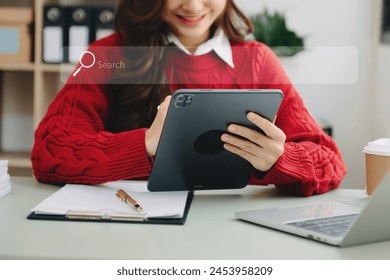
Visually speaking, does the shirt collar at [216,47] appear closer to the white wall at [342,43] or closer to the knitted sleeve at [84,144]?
the knitted sleeve at [84,144]

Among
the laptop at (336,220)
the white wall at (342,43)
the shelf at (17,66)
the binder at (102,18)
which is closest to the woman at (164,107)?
the laptop at (336,220)

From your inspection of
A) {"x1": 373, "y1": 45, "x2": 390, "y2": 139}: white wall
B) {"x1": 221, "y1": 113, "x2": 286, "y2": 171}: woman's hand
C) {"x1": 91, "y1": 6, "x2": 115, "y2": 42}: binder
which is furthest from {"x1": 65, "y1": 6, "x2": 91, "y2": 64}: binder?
{"x1": 221, "y1": 113, "x2": 286, "y2": 171}: woman's hand

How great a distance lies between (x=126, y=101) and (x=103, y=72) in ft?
0.26

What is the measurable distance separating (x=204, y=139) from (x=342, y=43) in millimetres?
1751

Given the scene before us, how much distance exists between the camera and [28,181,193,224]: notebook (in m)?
0.77

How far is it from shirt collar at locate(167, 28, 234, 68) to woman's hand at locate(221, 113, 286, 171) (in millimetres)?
494

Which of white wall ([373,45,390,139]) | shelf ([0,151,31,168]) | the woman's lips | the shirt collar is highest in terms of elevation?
the woman's lips

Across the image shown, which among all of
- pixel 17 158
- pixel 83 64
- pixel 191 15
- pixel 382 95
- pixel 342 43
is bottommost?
pixel 17 158

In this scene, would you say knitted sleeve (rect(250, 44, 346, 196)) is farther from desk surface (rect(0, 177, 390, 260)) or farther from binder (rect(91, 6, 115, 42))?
binder (rect(91, 6, 115, 42))

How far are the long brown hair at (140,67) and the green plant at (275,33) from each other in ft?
2.88

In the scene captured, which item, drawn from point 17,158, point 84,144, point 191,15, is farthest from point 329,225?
point 17,158

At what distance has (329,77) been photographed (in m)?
2.56

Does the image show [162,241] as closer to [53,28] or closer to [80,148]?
[80,148]
